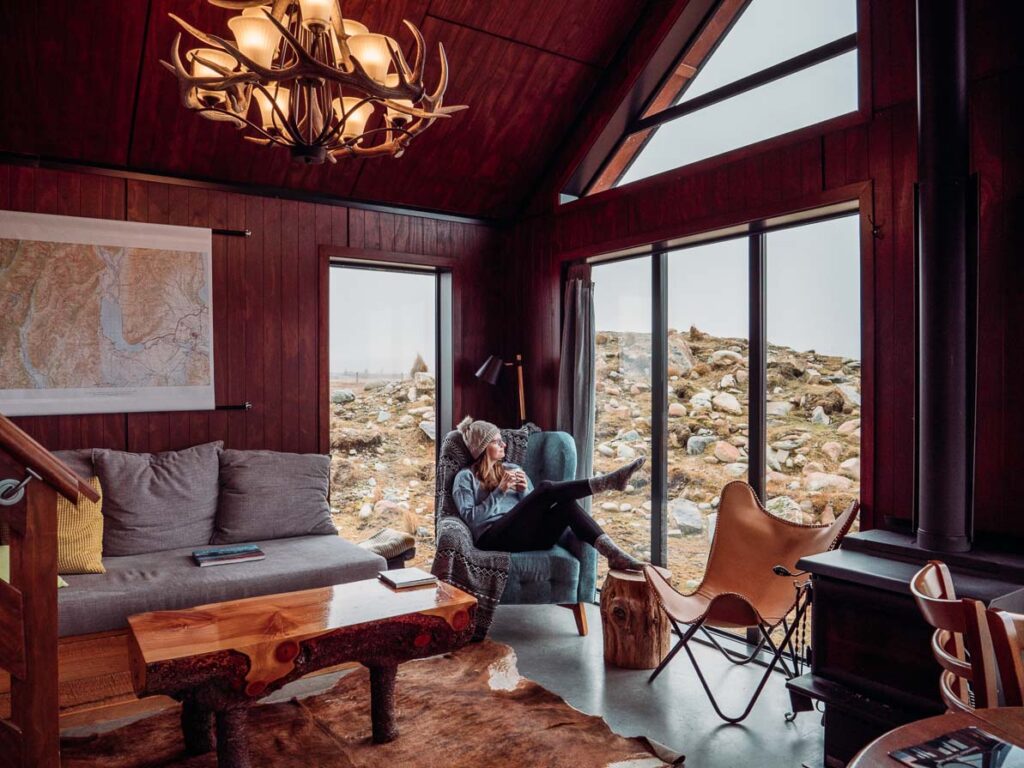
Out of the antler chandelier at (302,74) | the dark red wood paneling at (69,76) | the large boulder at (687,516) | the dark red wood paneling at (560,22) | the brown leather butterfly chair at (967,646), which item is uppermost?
the dark red wood paneling at (560,22)

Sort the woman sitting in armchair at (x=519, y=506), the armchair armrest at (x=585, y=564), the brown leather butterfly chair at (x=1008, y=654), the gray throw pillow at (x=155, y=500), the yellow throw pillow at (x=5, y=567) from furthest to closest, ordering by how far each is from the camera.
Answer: the armchair armrest at (x=585, y=564), the woman sitting in armchair at (x=519, y=506), the gray throw pillow at (x=155, y=500), the yellow throw pillow at (x=5, y=567), the brown leather butterfly chair at (x=1008, y=654)

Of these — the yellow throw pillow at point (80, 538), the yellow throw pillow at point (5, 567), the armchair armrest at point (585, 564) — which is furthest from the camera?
the armchair armrest at point (585, 564)

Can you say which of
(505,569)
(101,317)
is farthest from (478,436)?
(101,317)

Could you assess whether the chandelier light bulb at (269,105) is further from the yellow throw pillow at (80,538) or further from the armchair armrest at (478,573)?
the armchair armrest at (478,573)

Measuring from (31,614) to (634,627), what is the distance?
2.61 metres

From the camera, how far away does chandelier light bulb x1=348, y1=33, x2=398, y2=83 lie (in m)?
2.44

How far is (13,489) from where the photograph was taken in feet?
5.05

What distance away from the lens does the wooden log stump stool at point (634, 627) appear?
348cm

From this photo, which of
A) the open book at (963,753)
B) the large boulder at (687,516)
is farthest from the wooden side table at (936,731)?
the large boulder at (687,516)

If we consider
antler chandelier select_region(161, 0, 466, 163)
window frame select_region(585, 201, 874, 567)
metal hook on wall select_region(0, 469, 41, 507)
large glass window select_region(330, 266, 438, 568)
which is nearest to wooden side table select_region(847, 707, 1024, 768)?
metal hook on wall select_region(0, 469, 41, 507)

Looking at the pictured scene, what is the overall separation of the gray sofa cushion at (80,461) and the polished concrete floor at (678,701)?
7.43 ft

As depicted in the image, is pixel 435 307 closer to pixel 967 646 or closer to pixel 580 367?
pixel 580 367

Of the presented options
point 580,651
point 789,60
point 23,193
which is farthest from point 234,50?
point 580,651

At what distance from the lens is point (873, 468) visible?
123 inches
